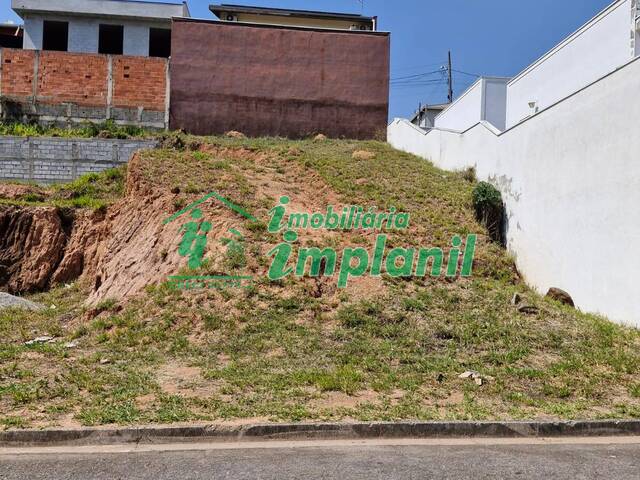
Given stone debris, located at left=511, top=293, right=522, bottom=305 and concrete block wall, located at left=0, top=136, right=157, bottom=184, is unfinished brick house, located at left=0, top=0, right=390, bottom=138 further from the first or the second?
stone debris, located at left=511, top=293, right=522, bottom=305

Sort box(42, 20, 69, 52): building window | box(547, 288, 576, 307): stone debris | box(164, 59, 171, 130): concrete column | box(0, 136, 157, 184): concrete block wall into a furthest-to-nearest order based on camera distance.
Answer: box(42, 20, 69, 52): building window, box(164, 59, 171, 130): concrete column, box(0, 136, 157, 184): concrete block wall, box(547, 288, 576, 307): stone debris

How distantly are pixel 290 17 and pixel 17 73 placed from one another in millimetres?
13689

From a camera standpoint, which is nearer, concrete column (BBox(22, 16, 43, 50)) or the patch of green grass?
the patch of green grass

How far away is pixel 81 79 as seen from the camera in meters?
17.7

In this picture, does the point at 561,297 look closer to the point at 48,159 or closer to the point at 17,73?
the point at 48,159

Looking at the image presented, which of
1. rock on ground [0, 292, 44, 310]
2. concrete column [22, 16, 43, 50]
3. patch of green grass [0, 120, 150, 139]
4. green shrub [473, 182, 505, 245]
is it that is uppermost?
concrete column [22, 16, 43, 50]

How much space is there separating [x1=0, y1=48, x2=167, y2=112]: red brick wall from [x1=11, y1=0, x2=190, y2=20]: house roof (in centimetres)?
875

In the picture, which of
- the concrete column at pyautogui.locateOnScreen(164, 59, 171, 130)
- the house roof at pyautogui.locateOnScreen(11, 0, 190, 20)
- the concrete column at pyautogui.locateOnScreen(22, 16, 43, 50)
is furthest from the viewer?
the concrete column at pyautogui.locateOnScreen(22, 16, 43, 50)

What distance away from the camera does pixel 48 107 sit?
57.3 ft

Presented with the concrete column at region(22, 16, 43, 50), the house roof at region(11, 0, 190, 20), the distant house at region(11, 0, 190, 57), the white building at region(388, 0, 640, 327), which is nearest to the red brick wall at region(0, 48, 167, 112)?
the distant house at region(11, 0, 190, 57)

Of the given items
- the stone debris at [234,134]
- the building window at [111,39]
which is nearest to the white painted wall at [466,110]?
the stone debris at [234,134]

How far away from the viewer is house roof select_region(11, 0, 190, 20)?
2500 cm

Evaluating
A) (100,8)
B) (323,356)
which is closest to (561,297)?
(323,356)

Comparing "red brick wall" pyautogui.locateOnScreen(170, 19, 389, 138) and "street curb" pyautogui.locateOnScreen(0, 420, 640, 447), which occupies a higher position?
"red brick wall" pyautogui.locateOnScreen(170, 19, 389, 138)
